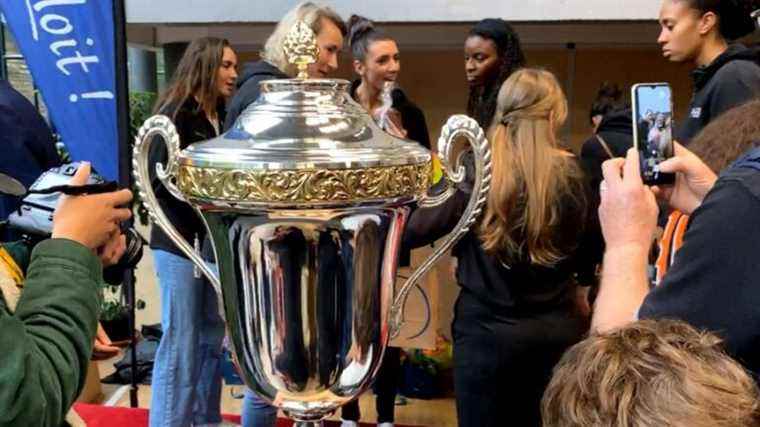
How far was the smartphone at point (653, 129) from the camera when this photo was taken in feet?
3.23

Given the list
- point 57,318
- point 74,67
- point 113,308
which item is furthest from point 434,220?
point 113,308

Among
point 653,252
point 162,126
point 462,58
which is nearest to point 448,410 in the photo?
point 462,58

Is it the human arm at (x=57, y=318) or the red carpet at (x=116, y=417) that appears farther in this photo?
the red carpet at (x=116, y=417)

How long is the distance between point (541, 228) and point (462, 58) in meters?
1.79

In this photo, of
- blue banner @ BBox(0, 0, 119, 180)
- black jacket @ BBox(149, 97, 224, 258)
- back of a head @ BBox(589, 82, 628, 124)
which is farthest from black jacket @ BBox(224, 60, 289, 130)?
back of a head @ BBox(589, 82, 628, 124)

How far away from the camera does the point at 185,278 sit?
2037 millimetres

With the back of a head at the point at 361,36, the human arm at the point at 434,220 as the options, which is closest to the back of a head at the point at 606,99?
the back of a head at the point at 361,36

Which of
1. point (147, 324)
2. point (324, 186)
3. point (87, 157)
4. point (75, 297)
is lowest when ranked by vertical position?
point (147, 324)

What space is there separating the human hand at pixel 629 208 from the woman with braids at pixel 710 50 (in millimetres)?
861

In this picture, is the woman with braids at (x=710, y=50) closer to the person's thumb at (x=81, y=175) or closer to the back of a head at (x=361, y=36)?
the back of a head at (x=361, y=36)

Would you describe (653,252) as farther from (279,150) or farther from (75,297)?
(75,297)

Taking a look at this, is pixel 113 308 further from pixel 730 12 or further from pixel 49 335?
pixel 49 335

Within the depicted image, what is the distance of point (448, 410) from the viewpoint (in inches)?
115

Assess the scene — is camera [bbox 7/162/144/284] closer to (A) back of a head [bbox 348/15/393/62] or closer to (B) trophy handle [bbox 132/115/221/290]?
(B) trophy handle [bbox 132/115/221/290]
